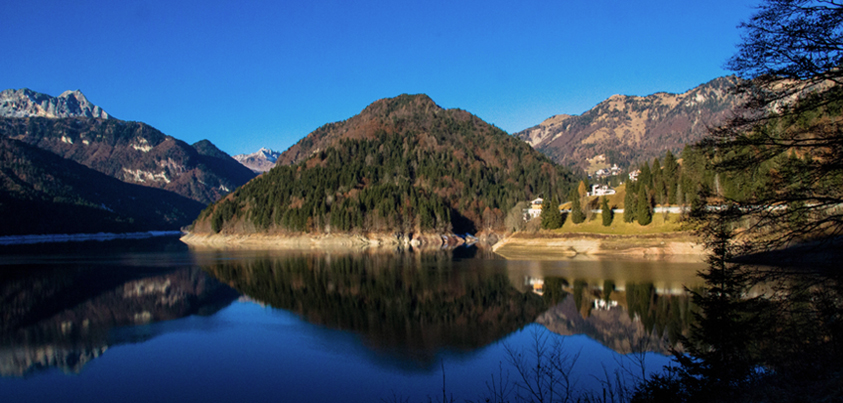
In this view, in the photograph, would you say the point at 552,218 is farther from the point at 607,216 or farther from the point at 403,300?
the point at 403,300

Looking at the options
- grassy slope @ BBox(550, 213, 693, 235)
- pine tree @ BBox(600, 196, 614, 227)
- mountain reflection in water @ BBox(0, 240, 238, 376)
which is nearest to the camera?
mountain reflection in water @ BBox(0, 240, 238, 376)

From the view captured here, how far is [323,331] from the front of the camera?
32.7 m

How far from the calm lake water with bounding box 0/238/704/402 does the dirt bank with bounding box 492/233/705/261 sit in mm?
9860

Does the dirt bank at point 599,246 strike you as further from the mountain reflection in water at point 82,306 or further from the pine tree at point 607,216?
the mountain reflection in water at point 82,306

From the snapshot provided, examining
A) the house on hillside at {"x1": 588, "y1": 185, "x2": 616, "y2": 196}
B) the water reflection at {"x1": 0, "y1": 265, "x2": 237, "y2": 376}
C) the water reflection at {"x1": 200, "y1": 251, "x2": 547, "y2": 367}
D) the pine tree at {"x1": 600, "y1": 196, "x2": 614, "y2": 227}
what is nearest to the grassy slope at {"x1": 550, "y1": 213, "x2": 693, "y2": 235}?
the pine tree at {"x1": 600, "y1": 196, "x2": 614, "y2": 227}

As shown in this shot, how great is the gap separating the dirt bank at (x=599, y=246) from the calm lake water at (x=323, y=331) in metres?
9.86

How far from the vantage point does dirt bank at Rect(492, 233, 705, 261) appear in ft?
227

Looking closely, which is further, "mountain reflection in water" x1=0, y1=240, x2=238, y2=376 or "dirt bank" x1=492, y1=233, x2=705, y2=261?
"dirt bank" x1=492, y1=233, x2=705, y2=261

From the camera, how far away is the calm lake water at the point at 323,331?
22141 millimetres

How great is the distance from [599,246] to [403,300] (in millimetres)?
46647

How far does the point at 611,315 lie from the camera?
3516cm

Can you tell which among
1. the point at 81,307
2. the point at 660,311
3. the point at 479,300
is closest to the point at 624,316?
the point at 660,311

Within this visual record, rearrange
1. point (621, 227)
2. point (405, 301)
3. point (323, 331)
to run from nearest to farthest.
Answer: point (323, 331) < point (405, 301) < point (621, 227)

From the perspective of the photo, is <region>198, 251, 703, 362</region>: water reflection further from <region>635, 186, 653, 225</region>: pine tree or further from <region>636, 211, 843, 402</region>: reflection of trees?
<region>635, 186, 653, 225</region>: pine tree
